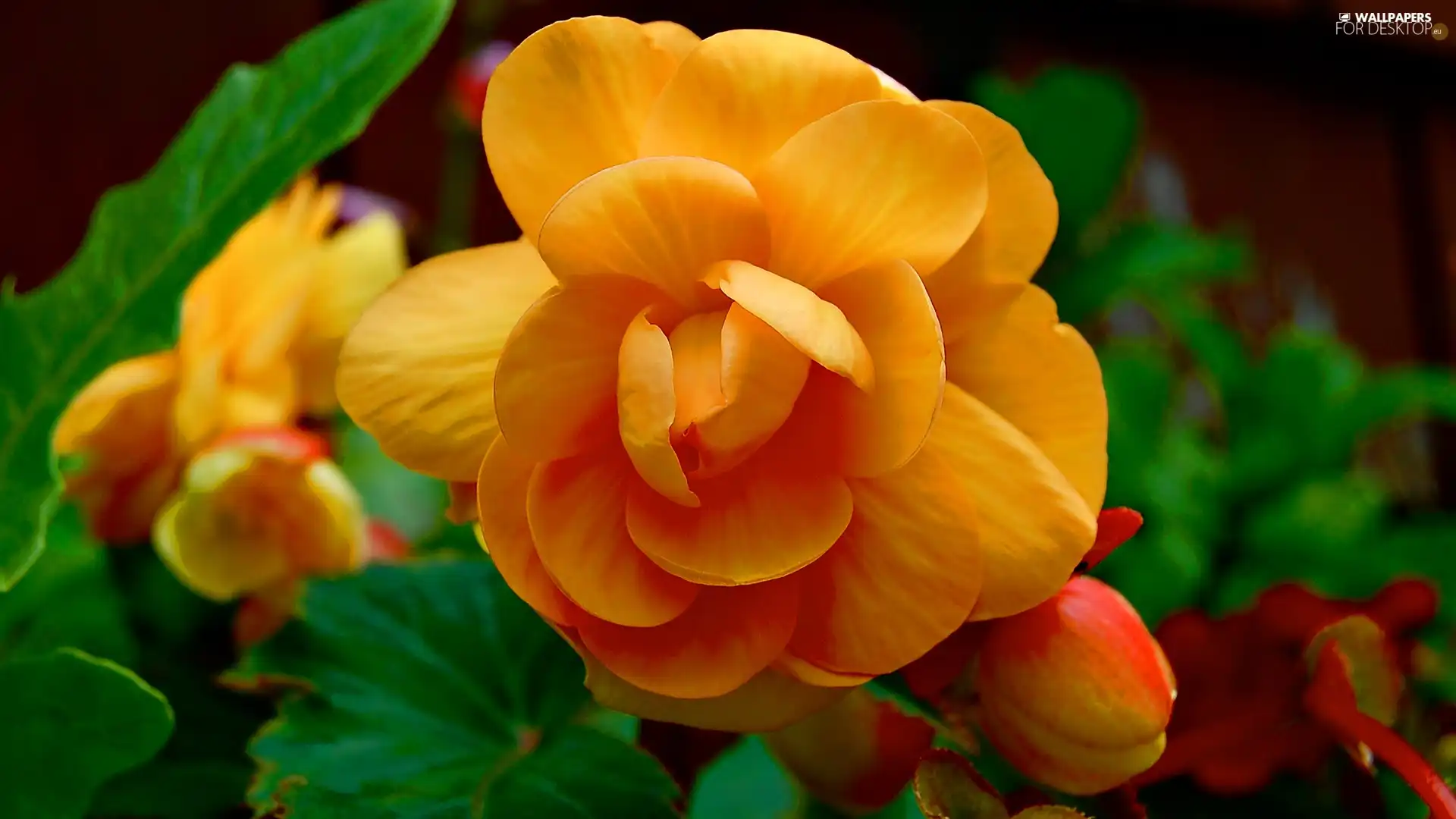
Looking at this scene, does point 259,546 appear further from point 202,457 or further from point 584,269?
point 584,269

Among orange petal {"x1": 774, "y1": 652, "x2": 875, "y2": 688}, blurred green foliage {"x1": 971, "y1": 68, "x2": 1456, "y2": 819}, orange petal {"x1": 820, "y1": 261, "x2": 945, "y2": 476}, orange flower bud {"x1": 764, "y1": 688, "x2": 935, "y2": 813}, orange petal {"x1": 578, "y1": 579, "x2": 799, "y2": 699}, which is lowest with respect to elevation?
blurred green foliage {"x1": 971, "y1": 68, "x2": 1456, "y2": 819}

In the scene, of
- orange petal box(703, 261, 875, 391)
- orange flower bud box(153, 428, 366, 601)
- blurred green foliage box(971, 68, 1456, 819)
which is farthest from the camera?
blurred green foliage box(971, 68, 1456, 819)

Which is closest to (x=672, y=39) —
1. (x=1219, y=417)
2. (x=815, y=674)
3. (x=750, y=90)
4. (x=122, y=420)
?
(x=750, y=90)

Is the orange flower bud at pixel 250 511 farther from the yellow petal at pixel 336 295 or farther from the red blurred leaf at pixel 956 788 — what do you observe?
the red blurred leaf at pixel 956 788

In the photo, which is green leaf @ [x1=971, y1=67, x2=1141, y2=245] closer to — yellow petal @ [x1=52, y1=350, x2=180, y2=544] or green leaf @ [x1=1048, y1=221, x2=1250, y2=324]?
green leaf @ [x1=1048, y1=221, x2=1250, y2=324]

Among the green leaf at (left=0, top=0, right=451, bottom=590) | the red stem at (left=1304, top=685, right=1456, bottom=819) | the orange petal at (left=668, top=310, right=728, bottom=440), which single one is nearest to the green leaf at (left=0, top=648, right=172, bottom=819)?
the green leaf at (left=0, top=0, right=451, bottom=590)

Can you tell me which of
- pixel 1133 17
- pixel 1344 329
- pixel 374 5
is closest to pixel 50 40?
pixel 374 5
